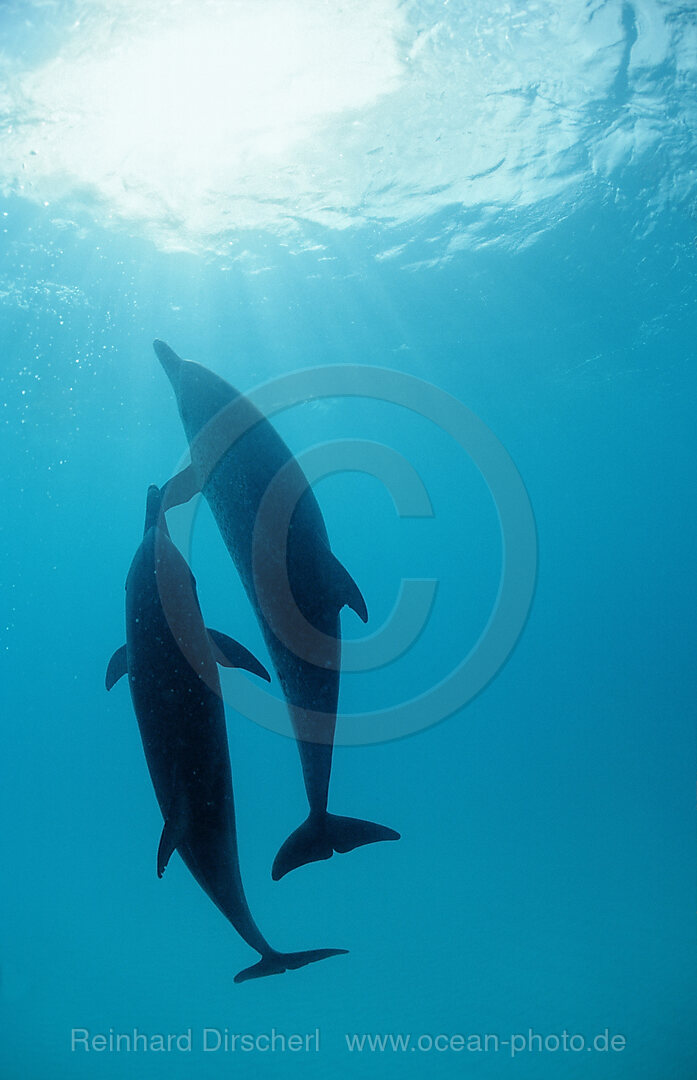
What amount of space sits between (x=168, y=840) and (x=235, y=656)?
117cm

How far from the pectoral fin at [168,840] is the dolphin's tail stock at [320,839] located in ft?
3.49

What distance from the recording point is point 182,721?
375 centimetres

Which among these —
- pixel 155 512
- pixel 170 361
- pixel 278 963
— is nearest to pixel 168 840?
pixel 278 963

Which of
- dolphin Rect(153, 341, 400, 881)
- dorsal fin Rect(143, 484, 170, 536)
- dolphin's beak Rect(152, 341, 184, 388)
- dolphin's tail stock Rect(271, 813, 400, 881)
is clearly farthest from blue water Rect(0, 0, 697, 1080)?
dolphin's beak Rect(152, 341, 184, 388)

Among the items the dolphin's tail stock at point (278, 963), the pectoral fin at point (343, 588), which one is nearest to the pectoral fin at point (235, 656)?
the pectoral fin at point (343, 588)

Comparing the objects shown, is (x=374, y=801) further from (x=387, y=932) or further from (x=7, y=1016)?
(x=7, y=1016)

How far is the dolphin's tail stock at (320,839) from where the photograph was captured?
4.62m

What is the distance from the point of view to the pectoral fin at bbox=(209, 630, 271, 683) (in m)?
4.36

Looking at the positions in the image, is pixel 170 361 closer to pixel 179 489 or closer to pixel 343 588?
pixel 179 489

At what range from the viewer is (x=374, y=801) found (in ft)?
171

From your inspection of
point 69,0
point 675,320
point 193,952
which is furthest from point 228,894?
point 193,952

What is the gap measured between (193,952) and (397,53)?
36.2m

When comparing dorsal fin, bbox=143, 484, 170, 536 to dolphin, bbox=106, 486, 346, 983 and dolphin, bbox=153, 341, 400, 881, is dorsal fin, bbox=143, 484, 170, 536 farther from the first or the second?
dolphin, bbox=153, 341, 400, 881

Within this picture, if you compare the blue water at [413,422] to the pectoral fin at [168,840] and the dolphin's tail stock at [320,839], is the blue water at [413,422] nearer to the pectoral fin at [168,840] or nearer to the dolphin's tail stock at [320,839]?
the dolphin's tail stock at [320,839]
